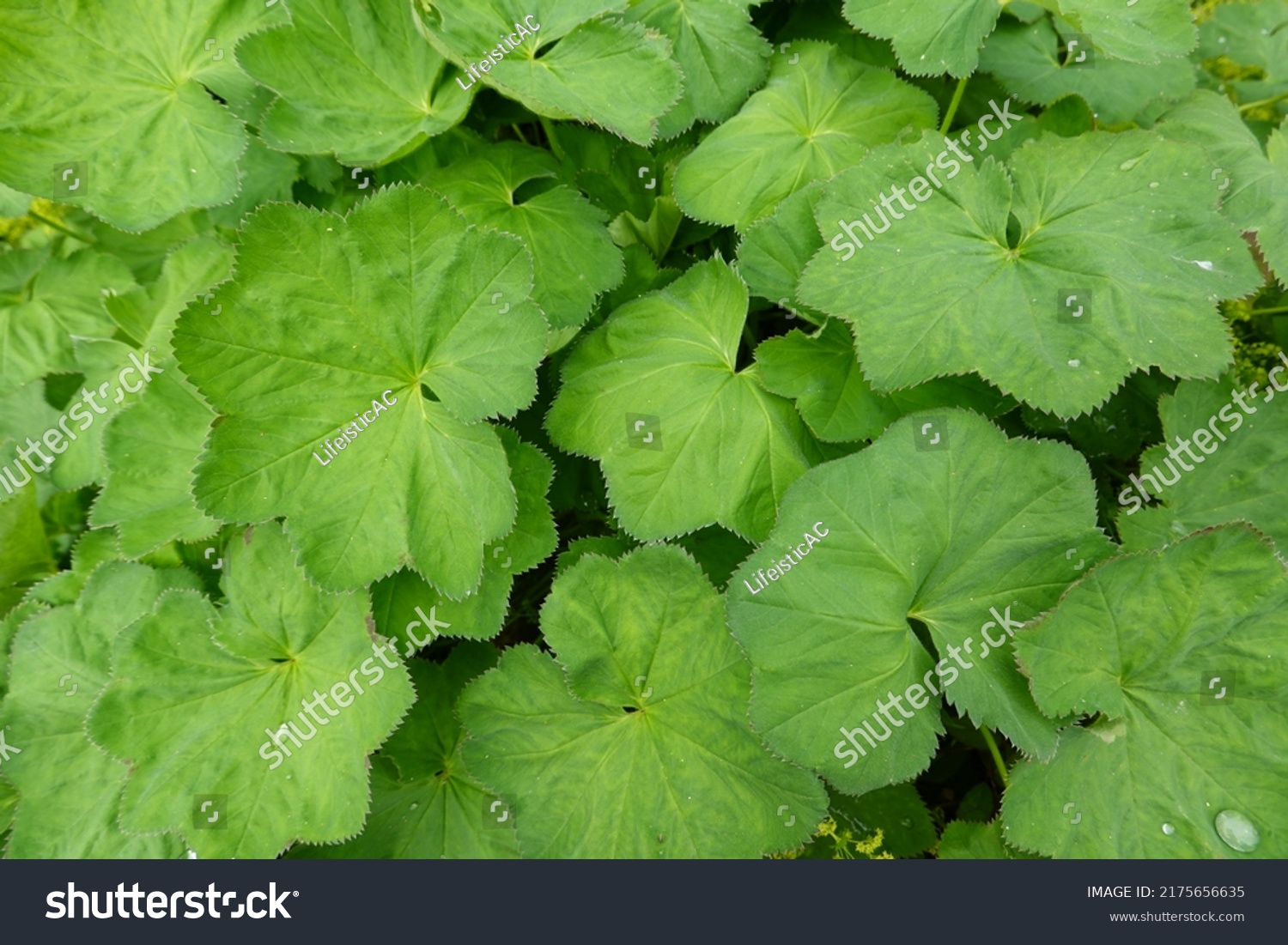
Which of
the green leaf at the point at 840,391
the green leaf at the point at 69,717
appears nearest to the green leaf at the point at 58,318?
the green leaf at the point at 69,717

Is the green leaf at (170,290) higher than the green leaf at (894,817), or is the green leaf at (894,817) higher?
the green leaf at (170,290)

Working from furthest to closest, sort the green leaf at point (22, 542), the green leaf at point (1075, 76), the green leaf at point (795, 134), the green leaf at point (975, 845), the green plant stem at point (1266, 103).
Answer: the green plant stem at point (1266, 103), the green leaf at point (22, 542), the green leaf at point (1075, 76), the green leaf at point (795, 134), the green leaf at point (975, 845)

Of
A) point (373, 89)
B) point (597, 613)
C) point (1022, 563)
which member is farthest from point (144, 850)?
point (1022, 563)

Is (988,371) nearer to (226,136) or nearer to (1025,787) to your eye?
(1025,787)

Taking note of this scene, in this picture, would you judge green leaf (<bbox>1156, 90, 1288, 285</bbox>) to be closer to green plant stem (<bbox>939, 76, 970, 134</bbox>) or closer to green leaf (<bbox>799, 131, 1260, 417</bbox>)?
green leaf (<bbox>799, 131, 1260, 417</bbox>)

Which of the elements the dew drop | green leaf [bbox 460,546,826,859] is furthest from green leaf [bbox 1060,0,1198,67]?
the dew drop

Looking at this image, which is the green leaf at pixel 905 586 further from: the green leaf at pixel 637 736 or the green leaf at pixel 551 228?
the green leaf at pixel 551 228

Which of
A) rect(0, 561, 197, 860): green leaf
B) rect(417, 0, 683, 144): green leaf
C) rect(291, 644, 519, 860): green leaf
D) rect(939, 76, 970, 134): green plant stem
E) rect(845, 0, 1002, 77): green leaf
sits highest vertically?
rect(417, 0, 683, 144): green leaf
